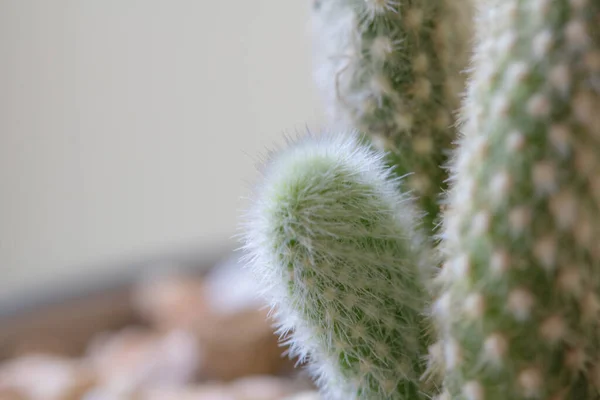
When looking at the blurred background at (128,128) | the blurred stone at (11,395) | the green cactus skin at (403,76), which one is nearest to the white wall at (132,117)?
the blurred background at (128,128)

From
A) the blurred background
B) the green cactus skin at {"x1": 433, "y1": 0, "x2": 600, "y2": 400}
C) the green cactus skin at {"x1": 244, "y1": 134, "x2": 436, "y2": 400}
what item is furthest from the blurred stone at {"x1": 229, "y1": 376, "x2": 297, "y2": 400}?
the green cactus skin at {"x1": 433, "y1": 0, "x2": 600, "y2": 400}

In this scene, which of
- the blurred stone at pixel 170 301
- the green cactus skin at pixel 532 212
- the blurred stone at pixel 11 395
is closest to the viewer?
the green cactus skin at pixel 532 212

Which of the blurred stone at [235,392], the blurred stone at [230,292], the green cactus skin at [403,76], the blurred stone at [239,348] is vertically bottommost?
the green cactus skin at [403,76]

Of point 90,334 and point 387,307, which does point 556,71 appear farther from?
point 90,334

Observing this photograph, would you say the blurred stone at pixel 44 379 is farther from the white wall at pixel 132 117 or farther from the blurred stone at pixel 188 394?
the white wall at pixel 132 117

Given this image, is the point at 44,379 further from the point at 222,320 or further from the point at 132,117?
the point at 132,117

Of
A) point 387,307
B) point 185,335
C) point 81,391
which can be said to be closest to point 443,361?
point 387,307

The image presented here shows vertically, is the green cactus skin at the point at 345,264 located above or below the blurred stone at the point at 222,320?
below
